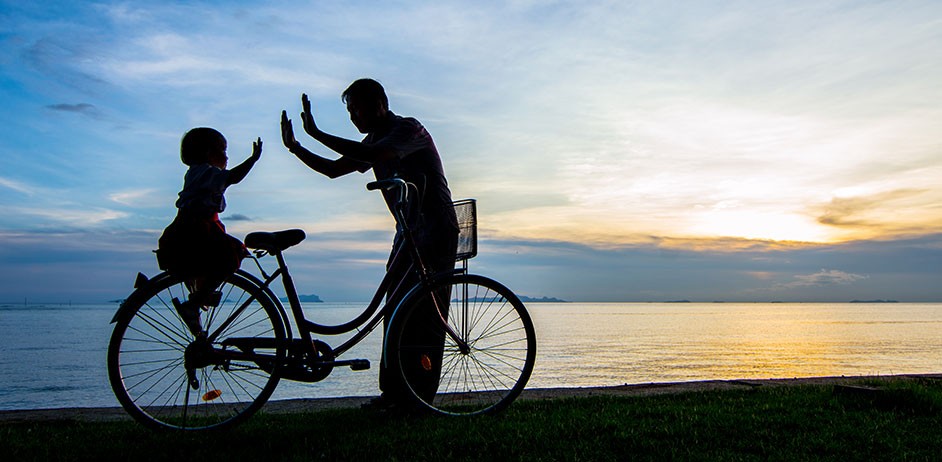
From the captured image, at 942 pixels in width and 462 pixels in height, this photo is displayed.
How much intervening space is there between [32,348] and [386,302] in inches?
1325

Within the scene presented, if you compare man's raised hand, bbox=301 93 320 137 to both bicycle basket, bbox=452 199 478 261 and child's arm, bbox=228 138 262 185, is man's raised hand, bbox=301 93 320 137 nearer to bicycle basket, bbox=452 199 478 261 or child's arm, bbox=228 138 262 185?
child's arm, bbox=228 138 262 185

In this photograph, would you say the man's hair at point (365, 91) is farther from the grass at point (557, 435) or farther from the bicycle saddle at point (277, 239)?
the grass at point (557, 435)

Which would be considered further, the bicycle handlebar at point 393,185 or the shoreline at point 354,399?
the shoreline at point 354,399

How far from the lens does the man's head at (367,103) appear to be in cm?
491

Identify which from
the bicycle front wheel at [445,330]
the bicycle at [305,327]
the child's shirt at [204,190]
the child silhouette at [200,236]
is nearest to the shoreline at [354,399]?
the bicycle at [305,327]

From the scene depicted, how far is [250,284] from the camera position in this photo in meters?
4.43

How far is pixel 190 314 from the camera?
171 inches

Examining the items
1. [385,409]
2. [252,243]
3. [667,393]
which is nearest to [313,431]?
[385,409]

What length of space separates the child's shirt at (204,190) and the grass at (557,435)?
137 cm

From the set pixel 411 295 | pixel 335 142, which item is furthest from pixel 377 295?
pixel 335 142

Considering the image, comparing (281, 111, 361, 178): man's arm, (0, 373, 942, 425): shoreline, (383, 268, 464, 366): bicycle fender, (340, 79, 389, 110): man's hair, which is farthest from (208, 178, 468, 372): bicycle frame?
(0, 373, 942, 425): shoreline

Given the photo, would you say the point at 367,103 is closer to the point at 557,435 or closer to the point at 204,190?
the point at 204,190

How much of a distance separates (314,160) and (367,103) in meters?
0.57

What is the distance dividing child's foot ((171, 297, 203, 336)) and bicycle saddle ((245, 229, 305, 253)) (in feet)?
1.75
